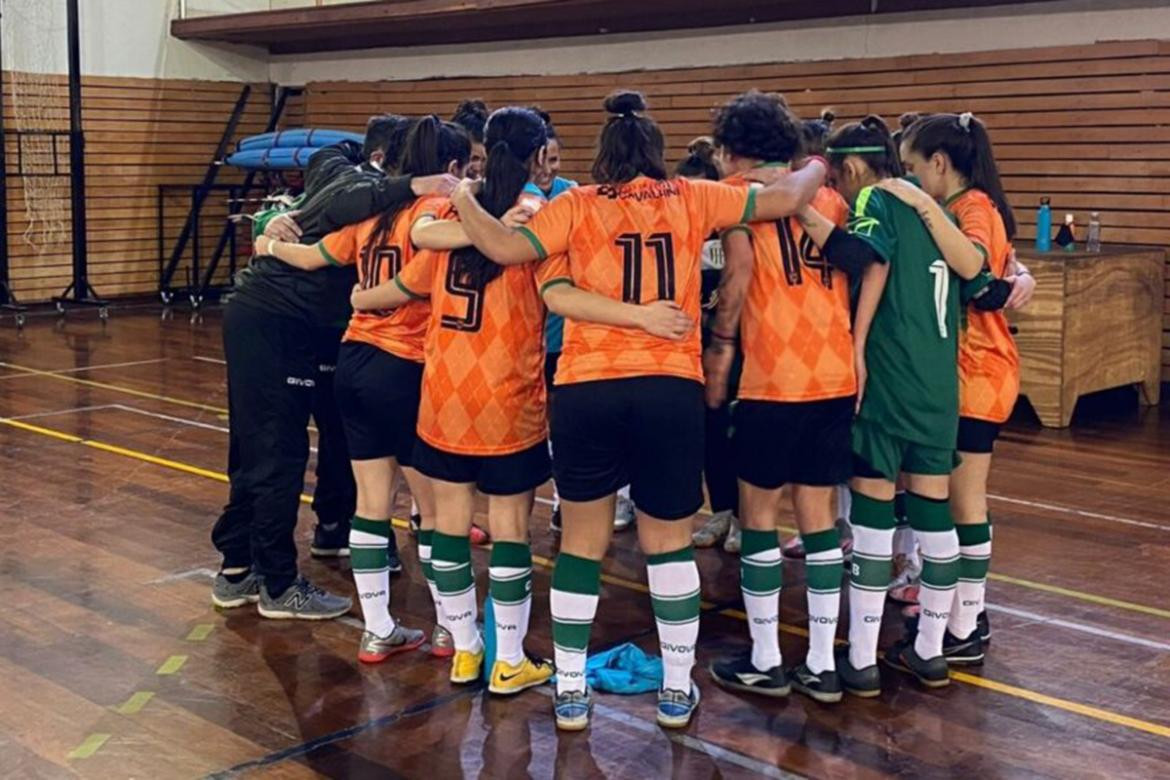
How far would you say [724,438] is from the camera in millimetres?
4266

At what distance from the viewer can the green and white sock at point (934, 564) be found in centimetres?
384

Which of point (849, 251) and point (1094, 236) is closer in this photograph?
point (849, 251)

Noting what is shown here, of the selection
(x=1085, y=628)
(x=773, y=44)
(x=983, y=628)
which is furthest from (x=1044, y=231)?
(x=983, y=628)

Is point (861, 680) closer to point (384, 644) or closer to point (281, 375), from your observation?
point (384, 644)

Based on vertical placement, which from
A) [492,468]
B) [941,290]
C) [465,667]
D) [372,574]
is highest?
[941,290]

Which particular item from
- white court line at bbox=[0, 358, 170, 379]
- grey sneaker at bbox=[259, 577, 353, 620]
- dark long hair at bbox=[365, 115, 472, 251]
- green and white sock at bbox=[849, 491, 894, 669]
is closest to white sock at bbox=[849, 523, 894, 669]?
green and white sock at bbox=[849, 491, 894, 669]

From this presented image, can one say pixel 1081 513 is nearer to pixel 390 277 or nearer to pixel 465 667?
pixel 465 667

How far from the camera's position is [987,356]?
3.95 m

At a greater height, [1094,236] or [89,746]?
[1094,236]

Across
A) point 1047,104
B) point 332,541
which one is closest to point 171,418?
point 332,541

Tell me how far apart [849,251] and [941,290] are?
1.09 feet

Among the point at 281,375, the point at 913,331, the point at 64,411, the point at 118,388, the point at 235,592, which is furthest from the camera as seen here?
the point at 118,388

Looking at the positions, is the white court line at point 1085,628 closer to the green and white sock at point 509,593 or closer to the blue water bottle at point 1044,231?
the green and white sock at point 509,593

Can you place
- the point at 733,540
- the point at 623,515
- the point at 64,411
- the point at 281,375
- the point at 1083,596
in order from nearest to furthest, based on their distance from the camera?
the point at 281,375 < the point at 1083,596 < the point at 733,540 < the point at 623,515 < the point at 64,411
